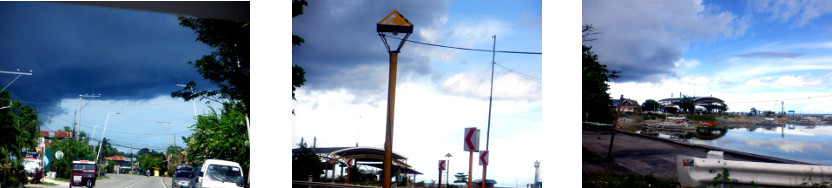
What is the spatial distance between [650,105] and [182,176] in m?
5.37

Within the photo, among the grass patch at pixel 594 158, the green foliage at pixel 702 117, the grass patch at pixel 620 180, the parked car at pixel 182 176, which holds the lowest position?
the parked car at pixel 182 176

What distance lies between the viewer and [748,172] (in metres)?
3.71

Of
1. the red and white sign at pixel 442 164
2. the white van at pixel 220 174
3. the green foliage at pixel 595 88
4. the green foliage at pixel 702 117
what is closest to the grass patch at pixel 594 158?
the green foliage at pixel 595 88

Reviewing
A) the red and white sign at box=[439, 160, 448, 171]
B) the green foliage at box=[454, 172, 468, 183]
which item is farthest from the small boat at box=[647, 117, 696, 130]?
the red and white sign at box=[439, 160, 448, 171]

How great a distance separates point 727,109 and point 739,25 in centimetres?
63

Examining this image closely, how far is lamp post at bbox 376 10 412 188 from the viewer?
4.78m

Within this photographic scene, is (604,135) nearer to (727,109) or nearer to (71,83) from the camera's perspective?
(727,109)

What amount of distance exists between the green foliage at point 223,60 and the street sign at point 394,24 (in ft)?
4.08

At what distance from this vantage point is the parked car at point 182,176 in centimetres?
655

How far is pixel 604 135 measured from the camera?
4.46 m

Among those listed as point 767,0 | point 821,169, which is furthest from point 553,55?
point 821,169

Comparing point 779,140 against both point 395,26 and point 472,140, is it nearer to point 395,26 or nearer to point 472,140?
point 472,140

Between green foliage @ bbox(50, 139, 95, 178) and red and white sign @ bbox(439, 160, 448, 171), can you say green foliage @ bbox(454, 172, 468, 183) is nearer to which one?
red and white sign @ bbox(439, 160, 448, 171)

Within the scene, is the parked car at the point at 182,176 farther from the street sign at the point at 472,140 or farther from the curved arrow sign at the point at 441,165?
the street sign at the point at 472,140
